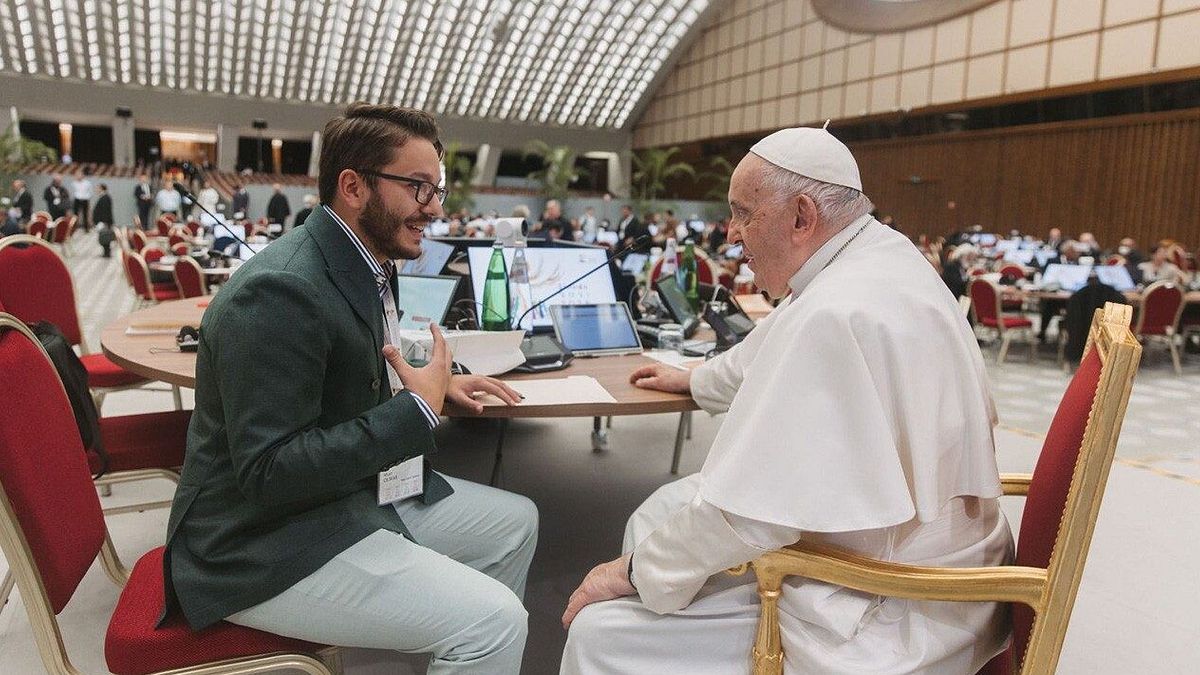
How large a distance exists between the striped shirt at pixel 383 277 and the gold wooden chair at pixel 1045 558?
1.97ft

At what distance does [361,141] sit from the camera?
143cm

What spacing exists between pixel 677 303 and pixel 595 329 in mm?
570

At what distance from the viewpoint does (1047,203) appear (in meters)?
16.3

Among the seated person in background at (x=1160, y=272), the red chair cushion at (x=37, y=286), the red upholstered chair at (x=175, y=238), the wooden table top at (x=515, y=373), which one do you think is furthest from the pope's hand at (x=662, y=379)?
the red upholstered chair at (x=175, y=238)

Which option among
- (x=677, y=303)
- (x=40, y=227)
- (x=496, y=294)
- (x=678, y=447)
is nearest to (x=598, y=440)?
(x=678, y=447)

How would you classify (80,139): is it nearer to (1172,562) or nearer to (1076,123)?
(1076,123)

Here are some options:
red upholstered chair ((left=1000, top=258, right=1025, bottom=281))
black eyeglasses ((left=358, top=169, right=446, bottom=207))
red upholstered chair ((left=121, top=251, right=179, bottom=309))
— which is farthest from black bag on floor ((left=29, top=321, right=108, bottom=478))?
red upholstered chair ((left=1000, top=258, right=1025, bottom=281))

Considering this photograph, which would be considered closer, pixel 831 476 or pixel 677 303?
pixel 831 476

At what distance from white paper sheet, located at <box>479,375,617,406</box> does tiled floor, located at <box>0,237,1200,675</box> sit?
777 millimetres

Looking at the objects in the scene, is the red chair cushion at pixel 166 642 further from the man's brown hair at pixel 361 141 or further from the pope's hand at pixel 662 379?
the pope's hand at pixel 662 379

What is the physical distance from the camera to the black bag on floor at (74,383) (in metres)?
1.83

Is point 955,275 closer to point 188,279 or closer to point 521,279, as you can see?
point 521,279

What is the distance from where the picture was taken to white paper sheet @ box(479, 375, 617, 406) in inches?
71.6

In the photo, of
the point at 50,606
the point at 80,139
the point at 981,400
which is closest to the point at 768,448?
the point at 981,400
